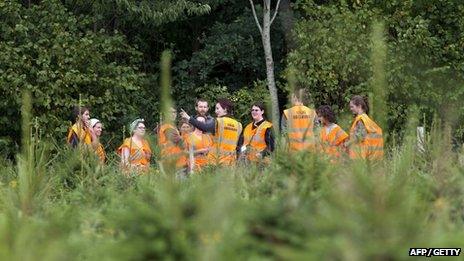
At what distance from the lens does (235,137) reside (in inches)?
428

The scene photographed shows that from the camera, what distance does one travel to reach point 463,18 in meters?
21.0

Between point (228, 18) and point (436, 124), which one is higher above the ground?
point (228, 18)

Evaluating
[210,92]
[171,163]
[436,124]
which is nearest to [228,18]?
[210,92]

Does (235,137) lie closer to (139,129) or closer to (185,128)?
(185,128)

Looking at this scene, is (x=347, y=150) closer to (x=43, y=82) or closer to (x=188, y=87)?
(x=43, y=82)

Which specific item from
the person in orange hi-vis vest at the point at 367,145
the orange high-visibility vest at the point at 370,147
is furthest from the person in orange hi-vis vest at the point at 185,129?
the orange high-visibility vest at the point at 370,147

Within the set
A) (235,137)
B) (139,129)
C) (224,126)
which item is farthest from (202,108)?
(139,129)

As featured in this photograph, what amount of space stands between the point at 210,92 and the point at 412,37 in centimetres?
551

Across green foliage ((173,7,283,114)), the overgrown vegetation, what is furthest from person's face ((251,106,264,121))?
green foliage ((173,7,283,114))

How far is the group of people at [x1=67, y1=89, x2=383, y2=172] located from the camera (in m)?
6.18

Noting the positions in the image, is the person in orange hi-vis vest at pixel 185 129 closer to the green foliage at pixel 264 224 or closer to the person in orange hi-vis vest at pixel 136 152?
the person in orange hi-vis vest at pixel 136 152

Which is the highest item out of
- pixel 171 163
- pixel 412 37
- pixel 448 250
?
pixel 412 37

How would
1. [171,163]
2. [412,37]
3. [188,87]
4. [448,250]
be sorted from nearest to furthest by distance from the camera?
[448,250] < [171,163] < [412,37] < [188,87]

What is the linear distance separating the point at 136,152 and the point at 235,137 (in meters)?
2.10
